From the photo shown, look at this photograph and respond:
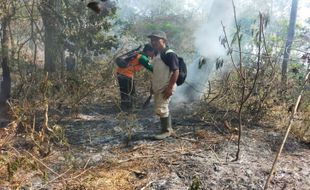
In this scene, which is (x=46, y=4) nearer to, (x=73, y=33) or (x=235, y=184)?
(x=73, y=33)

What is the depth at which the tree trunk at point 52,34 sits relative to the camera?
680cm

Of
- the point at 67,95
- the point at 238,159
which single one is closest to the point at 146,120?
the point at 67,95

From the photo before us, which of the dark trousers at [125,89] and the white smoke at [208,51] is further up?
the white smoke at [208,51]

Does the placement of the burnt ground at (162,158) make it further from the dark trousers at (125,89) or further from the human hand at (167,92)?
the human hand at (167,92)

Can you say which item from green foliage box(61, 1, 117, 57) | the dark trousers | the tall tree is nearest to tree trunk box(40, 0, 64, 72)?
green foliage box(61, 1, 117, 57)

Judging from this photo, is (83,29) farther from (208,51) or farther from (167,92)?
(167,92)

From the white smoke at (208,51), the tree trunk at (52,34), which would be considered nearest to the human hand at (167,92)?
the white smoke at (208,51)

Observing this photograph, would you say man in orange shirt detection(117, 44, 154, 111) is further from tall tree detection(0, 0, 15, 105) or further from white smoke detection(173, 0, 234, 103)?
tall tree detection(0, 0, 15, 105)

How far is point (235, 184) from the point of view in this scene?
361 cm

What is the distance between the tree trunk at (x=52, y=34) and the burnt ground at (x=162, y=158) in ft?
7.68

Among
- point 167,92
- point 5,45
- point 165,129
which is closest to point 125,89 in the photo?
point 165,129

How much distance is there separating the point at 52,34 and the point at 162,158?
4568mm

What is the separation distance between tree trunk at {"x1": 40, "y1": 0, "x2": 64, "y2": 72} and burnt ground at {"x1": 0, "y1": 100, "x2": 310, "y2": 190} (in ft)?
7.68

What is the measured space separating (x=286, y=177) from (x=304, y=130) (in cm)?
159
